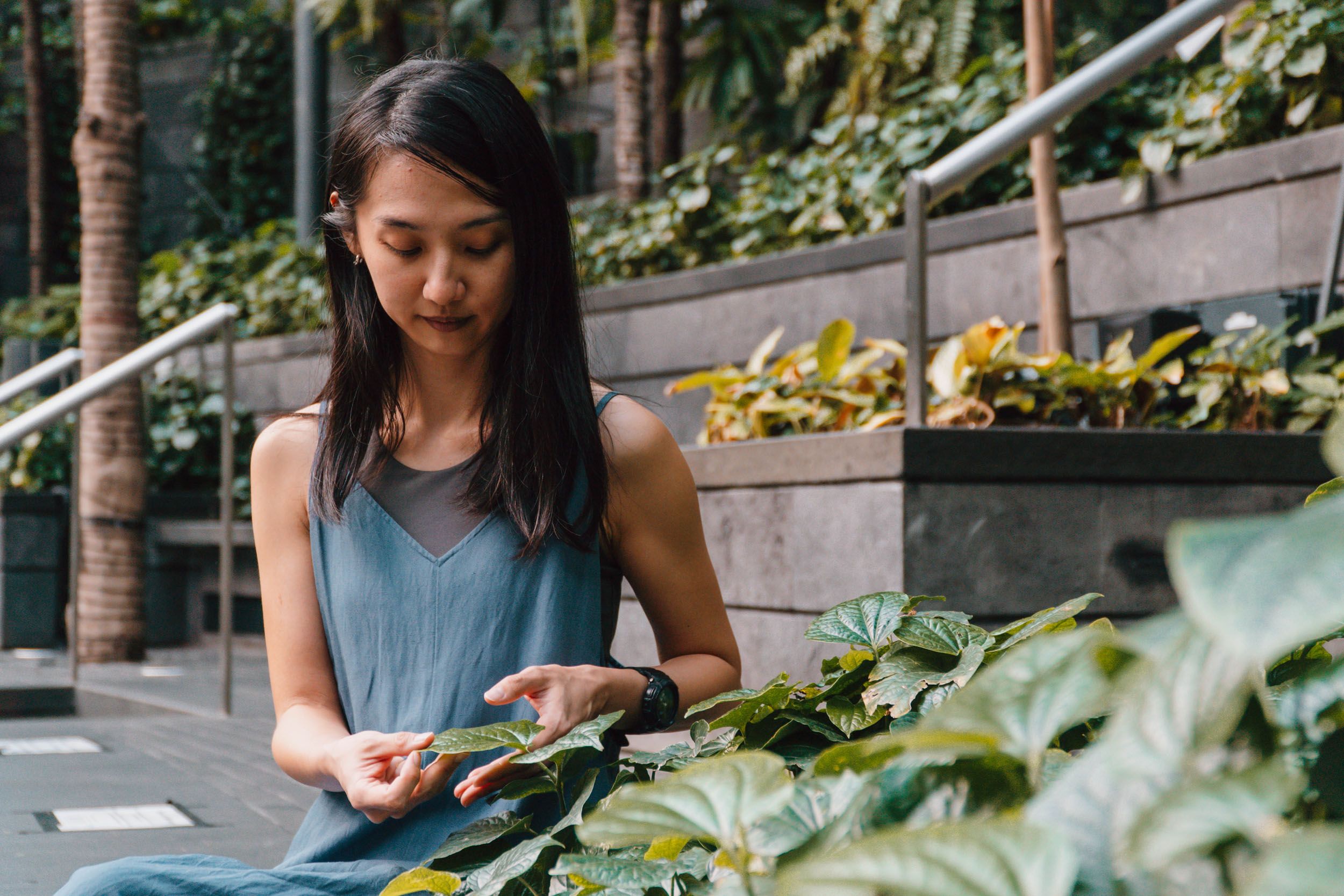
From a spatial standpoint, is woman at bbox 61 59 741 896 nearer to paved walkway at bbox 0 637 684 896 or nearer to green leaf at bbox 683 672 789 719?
green leaf at bbox 683 672 789 719

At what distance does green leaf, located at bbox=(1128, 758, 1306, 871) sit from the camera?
0.50 metres

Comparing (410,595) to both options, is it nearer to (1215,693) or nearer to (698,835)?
(698,835)

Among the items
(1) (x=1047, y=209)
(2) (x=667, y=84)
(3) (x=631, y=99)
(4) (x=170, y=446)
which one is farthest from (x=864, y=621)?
(2) (x=667, y=84)

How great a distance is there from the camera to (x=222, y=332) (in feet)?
19.7

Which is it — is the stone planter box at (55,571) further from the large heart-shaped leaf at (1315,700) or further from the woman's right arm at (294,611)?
the large heart-shaped leaf at (1315,700)

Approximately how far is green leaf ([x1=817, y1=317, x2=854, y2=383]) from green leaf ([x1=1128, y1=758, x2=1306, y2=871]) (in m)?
3.78

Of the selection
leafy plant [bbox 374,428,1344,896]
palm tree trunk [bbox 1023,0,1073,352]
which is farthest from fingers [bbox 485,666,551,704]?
palm tree trunk [bbox 1023,0,1073,352]

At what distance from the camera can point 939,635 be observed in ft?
3.90

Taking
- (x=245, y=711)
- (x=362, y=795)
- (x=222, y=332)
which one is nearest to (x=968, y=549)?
(x=362, y=795)

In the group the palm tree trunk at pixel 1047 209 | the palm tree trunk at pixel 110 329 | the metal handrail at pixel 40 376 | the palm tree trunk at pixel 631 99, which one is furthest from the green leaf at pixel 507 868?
the palm tree trunk at pixel 631 99

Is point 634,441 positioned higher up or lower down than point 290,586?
higher up

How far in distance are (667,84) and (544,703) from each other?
9706mm

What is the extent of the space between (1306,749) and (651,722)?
0.97 meters

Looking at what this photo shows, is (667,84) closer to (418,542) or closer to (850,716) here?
(418,542)
